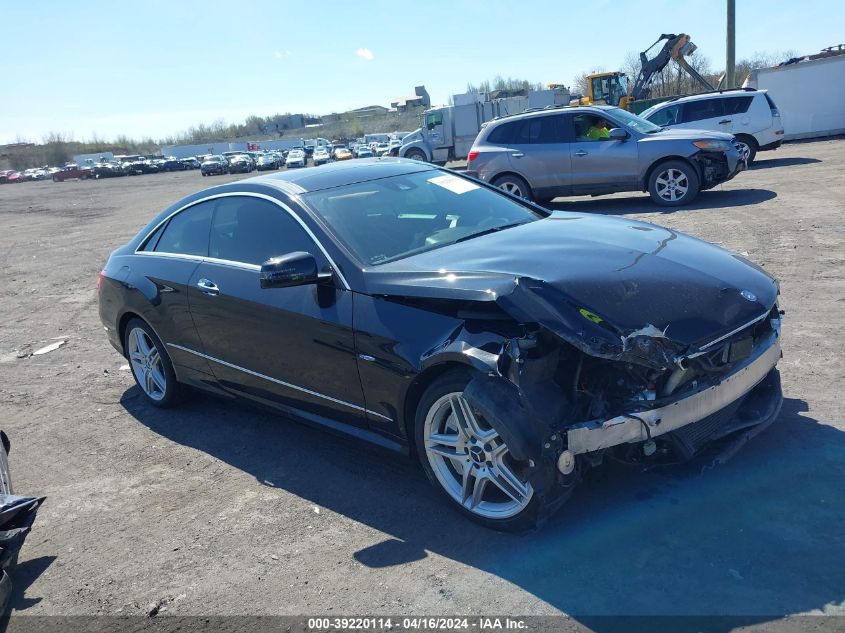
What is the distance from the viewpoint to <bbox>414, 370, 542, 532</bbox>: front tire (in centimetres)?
335

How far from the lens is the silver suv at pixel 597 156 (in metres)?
12.4

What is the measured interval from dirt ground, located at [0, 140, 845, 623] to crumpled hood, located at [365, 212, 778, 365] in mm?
844

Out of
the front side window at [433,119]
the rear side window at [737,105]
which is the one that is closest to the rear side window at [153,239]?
the rear side window at [737,105]

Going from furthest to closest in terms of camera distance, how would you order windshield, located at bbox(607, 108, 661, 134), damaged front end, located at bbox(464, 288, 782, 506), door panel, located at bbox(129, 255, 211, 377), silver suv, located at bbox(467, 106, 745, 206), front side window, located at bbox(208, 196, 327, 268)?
windshield, located at bbox(607, 108, 661, 134), silver suv, located at bbox(467, 106, 745, 206), door panel, located at bbox(129, 255, 211, 377), front side window, located at bbox(208, 196, 327, 268), damaged front end, located at bbox(464, 288, 782, 506)

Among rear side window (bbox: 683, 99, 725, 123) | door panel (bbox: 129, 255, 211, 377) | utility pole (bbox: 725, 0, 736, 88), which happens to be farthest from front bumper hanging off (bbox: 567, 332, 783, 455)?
utility pole (bbox: 725, 0, 736, 88)

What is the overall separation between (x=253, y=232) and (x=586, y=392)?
2.51 m

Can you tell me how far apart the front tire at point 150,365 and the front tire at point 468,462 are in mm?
2678

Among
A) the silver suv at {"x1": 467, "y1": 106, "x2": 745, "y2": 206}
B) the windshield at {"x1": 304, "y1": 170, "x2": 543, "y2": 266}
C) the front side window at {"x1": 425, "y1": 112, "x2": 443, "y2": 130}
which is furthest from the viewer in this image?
the front side window at {"x1": 425, "y1": 112, "x2": 443, "y2": 130}

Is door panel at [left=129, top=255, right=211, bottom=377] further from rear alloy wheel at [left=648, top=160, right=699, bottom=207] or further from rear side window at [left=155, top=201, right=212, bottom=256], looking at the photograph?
rear alloy wheel at [left=648, top=160, right=699, bottom=207]

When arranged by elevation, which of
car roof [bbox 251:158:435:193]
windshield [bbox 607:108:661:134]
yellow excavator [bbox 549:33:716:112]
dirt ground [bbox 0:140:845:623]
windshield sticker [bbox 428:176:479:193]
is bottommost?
dirt ground [bbox 0:140:845:623]

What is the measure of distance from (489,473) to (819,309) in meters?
4.15

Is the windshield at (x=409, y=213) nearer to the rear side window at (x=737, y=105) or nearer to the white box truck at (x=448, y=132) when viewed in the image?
the rear side window at (x=737, y=105)

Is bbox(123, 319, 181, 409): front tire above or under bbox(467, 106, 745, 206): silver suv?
under

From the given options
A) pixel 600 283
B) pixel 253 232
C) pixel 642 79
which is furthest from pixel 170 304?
pixel 642 79
